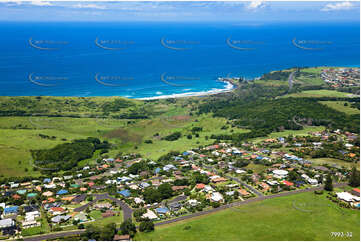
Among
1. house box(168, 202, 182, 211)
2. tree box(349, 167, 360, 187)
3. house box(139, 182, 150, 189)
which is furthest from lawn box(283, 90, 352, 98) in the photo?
house box(168, 202, 182, 211)

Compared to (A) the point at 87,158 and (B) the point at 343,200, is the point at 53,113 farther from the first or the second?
(B) the point at 343,200

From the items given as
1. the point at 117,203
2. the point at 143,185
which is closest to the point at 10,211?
the point at 117,203

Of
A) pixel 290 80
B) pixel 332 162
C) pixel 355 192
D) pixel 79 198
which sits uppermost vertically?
pixel 355 192

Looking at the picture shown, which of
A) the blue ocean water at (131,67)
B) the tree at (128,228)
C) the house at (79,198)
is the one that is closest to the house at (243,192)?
the tree at (128,228)

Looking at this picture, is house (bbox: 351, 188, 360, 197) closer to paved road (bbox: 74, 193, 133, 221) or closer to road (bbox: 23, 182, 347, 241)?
road (bbox: 23, 182, 347, 241)

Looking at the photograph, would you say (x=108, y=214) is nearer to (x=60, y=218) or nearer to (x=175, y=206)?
(x=60, y=218)

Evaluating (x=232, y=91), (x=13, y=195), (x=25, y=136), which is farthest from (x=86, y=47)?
(x=13, y=195)
